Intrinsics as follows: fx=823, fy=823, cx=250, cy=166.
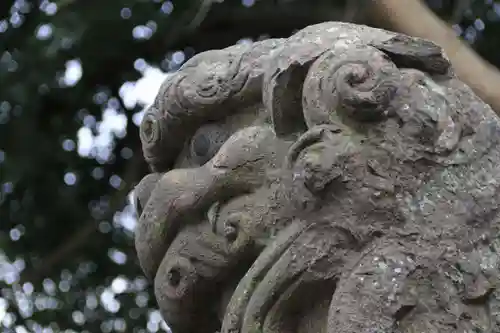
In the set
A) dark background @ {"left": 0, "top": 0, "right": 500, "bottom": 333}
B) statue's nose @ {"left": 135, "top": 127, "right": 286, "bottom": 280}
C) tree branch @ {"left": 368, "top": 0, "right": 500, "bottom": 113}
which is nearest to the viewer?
statue's nose @ {"left": 135, "top": 127, "right": 286, "bottom": 280}

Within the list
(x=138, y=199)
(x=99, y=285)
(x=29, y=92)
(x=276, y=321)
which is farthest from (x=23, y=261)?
(x=276, y=321)

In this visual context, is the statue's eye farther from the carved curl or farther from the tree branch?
the tree branch

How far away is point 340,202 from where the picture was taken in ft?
2.68

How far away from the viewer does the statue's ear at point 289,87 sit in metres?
0.88

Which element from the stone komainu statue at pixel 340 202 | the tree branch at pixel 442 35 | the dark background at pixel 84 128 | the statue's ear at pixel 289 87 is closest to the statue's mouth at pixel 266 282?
the stone komainu statue at pixel 340 202

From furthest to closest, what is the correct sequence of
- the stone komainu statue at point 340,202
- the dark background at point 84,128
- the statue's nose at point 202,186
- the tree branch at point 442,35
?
1. the dark background at point 84,128
2. the tree branch at point 442,35
3. the statue's nose at point 202,186
4. the stone komainu statue at point 340,202

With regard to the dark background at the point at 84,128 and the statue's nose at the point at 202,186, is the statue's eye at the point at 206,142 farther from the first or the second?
the dark background at the point at 84,128

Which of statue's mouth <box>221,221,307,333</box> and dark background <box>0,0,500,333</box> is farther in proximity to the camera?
dark background <box>0,0,500,333</box>

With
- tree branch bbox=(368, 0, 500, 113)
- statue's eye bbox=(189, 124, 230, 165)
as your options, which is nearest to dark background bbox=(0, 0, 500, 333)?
tree branch bbox=(368, 0, 500, 113)

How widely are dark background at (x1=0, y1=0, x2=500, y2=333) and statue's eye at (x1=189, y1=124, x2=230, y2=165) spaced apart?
147cm

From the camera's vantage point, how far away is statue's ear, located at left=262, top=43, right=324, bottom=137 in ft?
2.89

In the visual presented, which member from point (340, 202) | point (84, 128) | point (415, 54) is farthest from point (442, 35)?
point (84, 128)

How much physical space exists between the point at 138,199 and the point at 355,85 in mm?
342

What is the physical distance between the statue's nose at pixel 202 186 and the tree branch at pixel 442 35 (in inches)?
35.6
